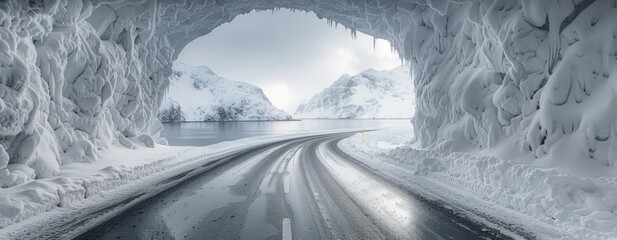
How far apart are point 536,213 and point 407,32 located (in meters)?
14.4

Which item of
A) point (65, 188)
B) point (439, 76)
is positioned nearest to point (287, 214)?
point (65, 188)

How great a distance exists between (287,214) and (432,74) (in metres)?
12.8

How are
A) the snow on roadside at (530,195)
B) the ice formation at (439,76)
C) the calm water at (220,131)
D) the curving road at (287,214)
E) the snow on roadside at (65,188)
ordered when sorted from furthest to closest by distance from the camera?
the calm water at (220,131), the ice formation at (439,76), the snow on roadside at (65,188), the snow on roadside at (530,195), the curving road at (287,214)

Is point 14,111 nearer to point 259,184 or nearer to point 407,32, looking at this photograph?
point 259,184

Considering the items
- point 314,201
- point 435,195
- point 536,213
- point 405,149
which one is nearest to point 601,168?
point 536,213

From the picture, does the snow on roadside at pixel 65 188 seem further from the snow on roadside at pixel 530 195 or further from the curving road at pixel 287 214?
the snow on roadside at pixel 530 195

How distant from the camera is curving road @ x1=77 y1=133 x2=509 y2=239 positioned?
4516mm

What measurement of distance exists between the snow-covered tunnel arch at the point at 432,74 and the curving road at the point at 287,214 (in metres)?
3.96

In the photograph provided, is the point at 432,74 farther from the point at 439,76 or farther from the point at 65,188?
the point at 65,188

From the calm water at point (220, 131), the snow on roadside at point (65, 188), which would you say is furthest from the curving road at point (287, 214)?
the calm water at point (220, 131)

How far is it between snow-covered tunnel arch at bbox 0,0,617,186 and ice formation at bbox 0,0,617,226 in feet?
0.11

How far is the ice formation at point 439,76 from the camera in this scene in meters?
6.95

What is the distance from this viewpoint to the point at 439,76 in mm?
14367

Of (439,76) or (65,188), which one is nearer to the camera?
(65,188)
